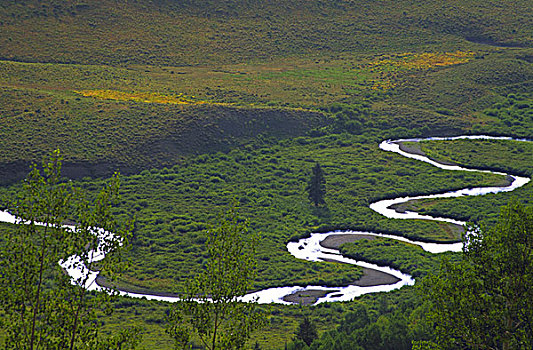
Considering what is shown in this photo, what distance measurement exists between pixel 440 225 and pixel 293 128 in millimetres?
36707

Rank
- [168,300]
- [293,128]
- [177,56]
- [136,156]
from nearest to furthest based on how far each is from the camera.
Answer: [168,300] < [136,156] < [293,128] < [177,56]

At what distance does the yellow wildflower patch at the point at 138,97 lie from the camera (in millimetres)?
119294

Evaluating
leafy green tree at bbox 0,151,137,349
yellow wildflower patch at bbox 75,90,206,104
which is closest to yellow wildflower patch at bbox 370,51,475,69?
yellow wildflower patch at bbox 75,90,206,104

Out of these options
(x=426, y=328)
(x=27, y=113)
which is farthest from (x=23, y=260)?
(x=27, y=113)

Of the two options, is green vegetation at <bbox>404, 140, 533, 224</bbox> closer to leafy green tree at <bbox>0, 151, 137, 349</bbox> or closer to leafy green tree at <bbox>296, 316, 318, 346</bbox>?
leafy green tree at <bbox>296, 316, 318, 346</bbox>

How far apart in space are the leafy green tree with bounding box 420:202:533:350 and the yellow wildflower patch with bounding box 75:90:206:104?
92250 mm

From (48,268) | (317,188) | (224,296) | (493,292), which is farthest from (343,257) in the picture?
(48,268)

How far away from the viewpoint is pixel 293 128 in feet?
380

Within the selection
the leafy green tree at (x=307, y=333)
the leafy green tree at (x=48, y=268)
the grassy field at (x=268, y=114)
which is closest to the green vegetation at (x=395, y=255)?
the grassy field at (x=268, y=114)

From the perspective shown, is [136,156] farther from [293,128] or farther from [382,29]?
[382,29]

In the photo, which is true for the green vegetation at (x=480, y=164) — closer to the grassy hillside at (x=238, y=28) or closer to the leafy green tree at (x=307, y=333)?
the leafy green tree at (x=307, y=333)

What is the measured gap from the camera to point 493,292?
98.4 feet

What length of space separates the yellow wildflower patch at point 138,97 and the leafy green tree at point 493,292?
9225cm

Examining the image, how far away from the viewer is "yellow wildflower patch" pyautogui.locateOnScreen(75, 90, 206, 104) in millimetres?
119294
